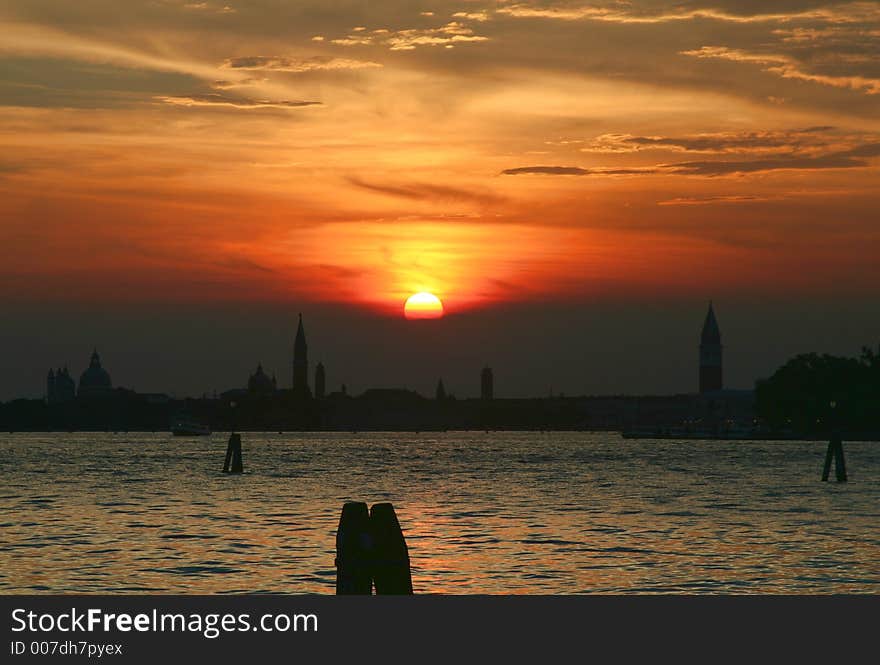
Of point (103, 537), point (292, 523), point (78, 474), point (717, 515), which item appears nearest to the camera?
point (103, 537)

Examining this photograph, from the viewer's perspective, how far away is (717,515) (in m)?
55.6

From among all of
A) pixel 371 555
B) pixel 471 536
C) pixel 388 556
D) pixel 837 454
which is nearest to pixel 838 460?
pixel 837 454

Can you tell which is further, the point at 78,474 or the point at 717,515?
the point at 78,474

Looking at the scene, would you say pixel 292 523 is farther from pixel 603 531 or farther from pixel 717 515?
pixel 717 515

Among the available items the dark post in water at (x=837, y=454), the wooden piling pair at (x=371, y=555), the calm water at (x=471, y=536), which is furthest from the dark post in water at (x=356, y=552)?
the dark post in water at (x=837, y=454)

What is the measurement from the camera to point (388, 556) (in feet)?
57.0

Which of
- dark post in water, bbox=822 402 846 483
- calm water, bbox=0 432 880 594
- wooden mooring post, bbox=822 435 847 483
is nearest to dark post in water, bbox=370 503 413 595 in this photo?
calm water, bbox=0 432 880 594

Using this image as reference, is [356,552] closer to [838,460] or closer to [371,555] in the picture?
[371,555]
